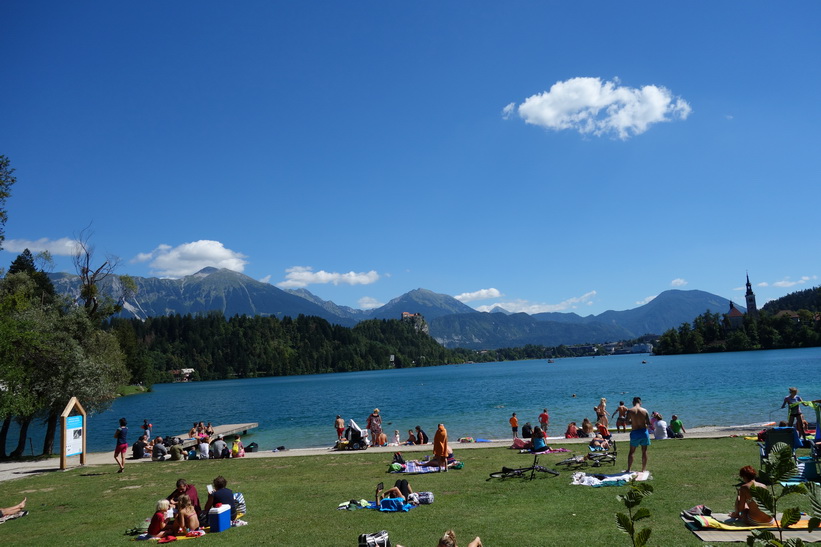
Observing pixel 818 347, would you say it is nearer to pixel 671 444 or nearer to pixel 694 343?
pixel 694 343

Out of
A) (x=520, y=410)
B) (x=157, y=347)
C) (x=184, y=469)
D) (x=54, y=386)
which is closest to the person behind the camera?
(x=184, y=469)

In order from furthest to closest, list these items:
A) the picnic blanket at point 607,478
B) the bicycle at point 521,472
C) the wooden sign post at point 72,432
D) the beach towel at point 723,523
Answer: the wooden sign post at point 72,432 → the bicycle at point 521,472 → the picnic blanket at point 607,478 → the beach towel at point 723,523

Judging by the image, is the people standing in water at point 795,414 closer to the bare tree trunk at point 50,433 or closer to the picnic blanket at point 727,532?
the picnic blanket at point 727,532

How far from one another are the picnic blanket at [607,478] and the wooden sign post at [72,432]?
17.5m

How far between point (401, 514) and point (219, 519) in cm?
361

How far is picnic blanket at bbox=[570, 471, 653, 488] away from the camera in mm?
12461

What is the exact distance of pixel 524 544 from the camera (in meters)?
8.80

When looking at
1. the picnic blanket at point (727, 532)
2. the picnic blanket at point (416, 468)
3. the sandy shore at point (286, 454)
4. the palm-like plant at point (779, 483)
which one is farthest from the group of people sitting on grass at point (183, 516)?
the palm-like plant at point (779, 483)

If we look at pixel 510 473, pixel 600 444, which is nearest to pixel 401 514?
pixel 510 473

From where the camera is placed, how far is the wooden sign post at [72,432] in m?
19.9

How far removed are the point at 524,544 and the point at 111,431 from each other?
161 ft

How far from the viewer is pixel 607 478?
1275cm

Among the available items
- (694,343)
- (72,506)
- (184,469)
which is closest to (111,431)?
(184,469)

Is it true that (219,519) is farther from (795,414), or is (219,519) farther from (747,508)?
(795,414)
